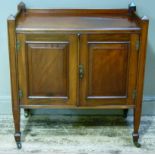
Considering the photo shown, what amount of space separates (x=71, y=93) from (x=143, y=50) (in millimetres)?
487

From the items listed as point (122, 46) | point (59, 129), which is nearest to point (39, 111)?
point (59, 129)

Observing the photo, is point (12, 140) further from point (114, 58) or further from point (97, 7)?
point (97, 7)

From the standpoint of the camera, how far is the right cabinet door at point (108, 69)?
6.35ft

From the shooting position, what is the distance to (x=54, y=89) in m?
2.04

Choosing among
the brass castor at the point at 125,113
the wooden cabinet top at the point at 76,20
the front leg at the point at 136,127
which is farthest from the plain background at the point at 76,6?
the front leg at the point at 136,127

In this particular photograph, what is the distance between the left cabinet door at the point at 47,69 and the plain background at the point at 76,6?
45 centimetres

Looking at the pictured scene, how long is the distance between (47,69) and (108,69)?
0.35m

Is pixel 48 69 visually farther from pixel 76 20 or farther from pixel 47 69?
pixel 76 20

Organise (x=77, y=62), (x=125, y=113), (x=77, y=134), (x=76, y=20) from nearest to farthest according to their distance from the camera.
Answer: (x=77, y=62) < (x=76, y=20) < (x=77, y=134) < (x=125, y=113)

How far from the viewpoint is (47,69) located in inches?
78.4

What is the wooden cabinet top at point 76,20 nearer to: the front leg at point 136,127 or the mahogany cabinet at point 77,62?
the mahogany cabinet at point 77,62

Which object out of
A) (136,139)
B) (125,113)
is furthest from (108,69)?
(125,113)

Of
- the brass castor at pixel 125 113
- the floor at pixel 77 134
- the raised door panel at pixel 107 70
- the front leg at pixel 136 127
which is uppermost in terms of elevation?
the raised door panel at pixel 107 70

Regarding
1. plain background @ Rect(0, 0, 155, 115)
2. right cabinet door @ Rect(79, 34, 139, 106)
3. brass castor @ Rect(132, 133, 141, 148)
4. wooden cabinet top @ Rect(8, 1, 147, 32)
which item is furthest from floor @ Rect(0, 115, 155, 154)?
wooden cabinet top @ Rect(8, 1, 147, 32)
